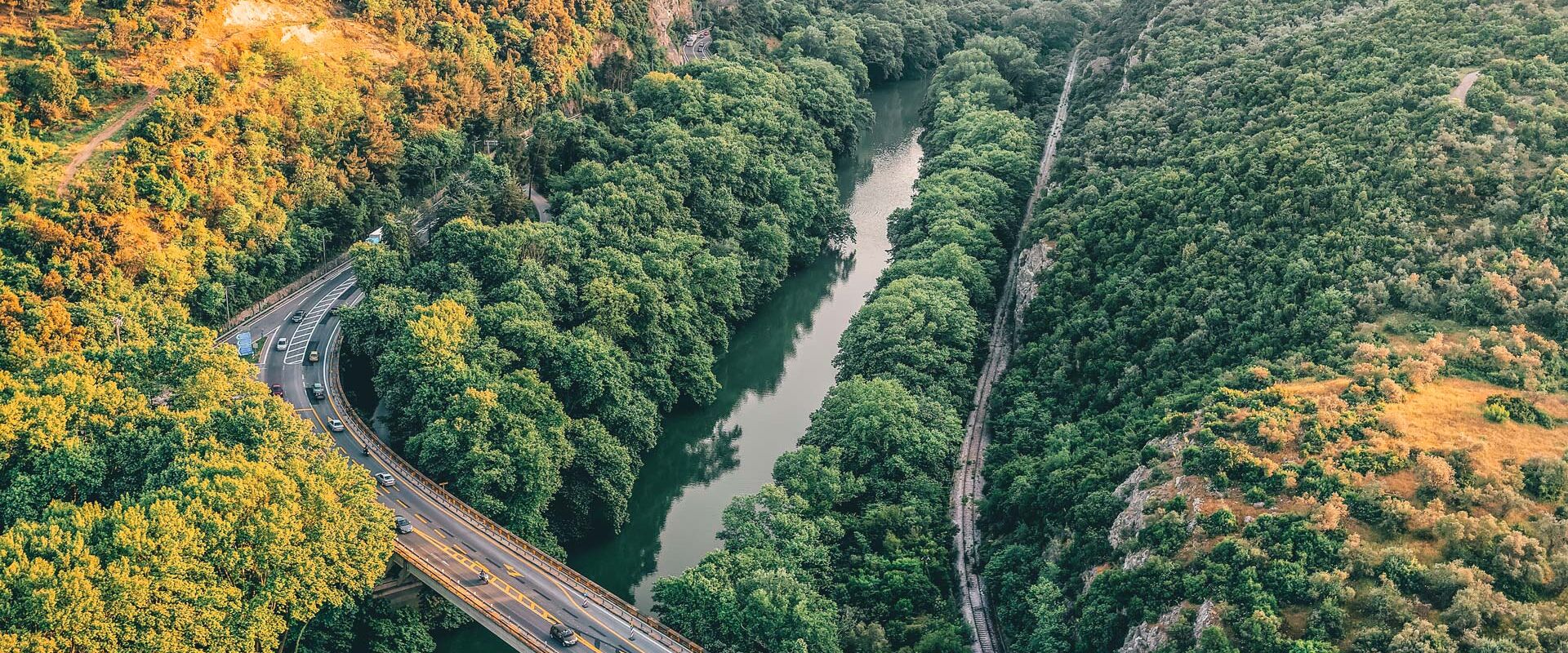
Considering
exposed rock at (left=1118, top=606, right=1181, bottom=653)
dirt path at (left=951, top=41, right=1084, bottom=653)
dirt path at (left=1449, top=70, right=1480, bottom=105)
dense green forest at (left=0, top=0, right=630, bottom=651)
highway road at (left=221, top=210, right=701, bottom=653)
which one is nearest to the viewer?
exposed rock at (left=1118, top=606, right=1181, bottom=653)

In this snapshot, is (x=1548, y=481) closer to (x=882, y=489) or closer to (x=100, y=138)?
(x=882, y=489)

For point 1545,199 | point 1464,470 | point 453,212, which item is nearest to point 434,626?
point 453,212

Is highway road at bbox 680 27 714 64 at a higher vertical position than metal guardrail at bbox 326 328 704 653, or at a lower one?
higher

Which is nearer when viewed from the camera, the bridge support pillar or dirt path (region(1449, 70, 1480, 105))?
the bridge support pillar

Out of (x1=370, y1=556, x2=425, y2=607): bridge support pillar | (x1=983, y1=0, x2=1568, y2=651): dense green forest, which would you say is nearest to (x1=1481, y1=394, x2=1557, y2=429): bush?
(x1=983, y1=0, x2=1568, y2=651): dense green forest

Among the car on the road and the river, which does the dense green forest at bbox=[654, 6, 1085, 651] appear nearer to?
the car on the road

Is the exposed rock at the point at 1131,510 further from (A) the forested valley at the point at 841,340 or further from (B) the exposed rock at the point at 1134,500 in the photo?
(A) the forested valley at the point at 841,340

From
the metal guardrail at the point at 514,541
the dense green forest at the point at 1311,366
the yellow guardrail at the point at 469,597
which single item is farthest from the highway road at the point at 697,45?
the yellow guardrail at the point at 469,597
